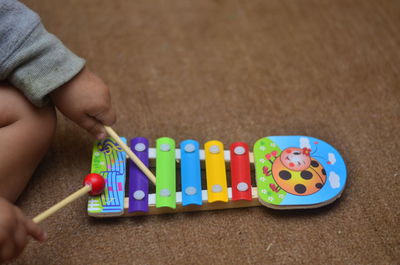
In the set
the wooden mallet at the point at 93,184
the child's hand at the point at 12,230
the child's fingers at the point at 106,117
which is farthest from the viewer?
the child's fingers at the point at 106,117

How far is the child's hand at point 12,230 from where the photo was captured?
56cm

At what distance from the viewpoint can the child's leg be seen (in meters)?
0.71

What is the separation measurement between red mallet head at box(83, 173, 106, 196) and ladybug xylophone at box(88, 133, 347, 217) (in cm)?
2

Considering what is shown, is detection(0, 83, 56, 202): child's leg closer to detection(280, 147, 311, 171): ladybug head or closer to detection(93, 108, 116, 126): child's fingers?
detection(93, 108, 116, 126): child's fingers

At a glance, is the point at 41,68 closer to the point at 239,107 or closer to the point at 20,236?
the point at 20,236

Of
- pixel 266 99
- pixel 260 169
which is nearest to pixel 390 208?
pixel 260 169

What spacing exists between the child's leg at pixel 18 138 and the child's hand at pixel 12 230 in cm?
14

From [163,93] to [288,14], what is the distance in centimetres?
45

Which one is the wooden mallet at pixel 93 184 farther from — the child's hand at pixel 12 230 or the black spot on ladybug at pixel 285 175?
the black spot on ladybug at pixel 285 175

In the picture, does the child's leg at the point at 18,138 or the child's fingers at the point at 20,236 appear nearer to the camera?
the child's fingers at the point at 20,236

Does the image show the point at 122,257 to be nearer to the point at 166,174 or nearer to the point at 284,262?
the point at 166,174

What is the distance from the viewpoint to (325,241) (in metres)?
0.75

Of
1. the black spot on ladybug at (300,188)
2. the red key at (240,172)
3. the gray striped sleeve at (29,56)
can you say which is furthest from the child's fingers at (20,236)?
the black spot on ladybug at (300,188)

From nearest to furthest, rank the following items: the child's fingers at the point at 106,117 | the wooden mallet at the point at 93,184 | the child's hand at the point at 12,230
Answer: the child's hand at the point at 12,230
the wooden mallet at the point at 93,184
the child's fingers at the point at 106,117
